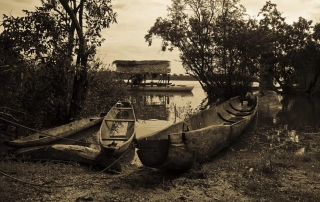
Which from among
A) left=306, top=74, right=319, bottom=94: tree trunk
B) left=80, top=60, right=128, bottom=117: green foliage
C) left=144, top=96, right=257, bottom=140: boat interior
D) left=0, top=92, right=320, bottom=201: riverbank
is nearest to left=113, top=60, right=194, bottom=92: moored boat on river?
left=306, top=74, right=319, bottom=94: tree trunk

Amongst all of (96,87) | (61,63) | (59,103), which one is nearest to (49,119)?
(59,103)

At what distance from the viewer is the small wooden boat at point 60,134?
22.3 ft

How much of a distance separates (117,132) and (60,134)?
2.71m

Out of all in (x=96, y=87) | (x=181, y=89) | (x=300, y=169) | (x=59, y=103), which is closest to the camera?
(x=300, y=169)

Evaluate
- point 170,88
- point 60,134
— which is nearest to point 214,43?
point 170,88

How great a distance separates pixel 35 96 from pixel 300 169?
7.92 m

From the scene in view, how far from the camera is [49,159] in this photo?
651 cm

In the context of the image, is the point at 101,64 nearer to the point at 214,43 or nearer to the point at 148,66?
the point at 214,43

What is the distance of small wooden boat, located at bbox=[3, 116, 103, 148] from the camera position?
6789 millimetres

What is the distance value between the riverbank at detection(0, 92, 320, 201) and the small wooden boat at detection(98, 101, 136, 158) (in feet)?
1.67

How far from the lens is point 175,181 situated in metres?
5.54

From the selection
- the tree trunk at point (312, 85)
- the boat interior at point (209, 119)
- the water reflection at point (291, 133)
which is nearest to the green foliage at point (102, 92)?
the boat interior at point (209, 119)

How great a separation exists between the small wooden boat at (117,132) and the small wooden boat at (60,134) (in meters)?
0.63

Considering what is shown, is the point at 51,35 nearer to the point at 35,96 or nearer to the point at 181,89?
the point at 35,96
